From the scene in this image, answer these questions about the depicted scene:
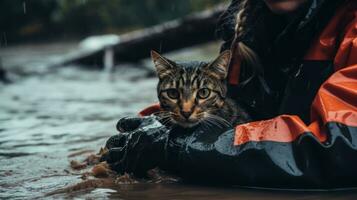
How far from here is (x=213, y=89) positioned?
3596mm

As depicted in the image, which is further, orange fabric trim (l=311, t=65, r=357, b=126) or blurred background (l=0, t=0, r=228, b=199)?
blurred background (l=0, t=0, r=228, b=199)

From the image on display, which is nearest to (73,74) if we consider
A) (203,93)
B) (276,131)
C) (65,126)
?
(65,126)

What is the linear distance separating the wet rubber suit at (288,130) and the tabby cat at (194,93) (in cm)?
8

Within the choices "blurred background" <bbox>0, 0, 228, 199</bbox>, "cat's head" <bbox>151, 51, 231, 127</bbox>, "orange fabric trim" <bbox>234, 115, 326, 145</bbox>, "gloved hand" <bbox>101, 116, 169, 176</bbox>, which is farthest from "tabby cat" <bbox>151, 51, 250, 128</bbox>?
"blurred background" <bbox>0, 0, 228, 199</bbox>

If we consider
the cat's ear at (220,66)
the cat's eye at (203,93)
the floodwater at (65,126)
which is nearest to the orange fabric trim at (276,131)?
the floodwater at (65,126)

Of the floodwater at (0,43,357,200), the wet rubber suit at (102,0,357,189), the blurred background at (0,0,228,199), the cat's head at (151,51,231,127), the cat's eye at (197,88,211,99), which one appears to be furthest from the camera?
the blurred background at (0,0,228,199)

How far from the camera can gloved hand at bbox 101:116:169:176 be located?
3311 mm

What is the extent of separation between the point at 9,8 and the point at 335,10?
17.8 metres

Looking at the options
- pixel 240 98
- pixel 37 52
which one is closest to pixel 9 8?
pixel 37 52

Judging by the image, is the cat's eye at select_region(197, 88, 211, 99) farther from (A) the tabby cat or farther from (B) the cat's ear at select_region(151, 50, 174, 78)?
(B) the cat's ear at select_region(151, 50, 174, 78)

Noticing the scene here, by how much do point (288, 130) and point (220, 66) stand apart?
0.68 m

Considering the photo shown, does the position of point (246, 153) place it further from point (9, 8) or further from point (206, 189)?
point (9, 8)

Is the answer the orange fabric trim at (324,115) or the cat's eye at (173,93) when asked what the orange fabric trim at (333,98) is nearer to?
the orange fabric trim at (324,115)

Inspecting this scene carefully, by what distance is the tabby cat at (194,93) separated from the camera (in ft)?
11.2
